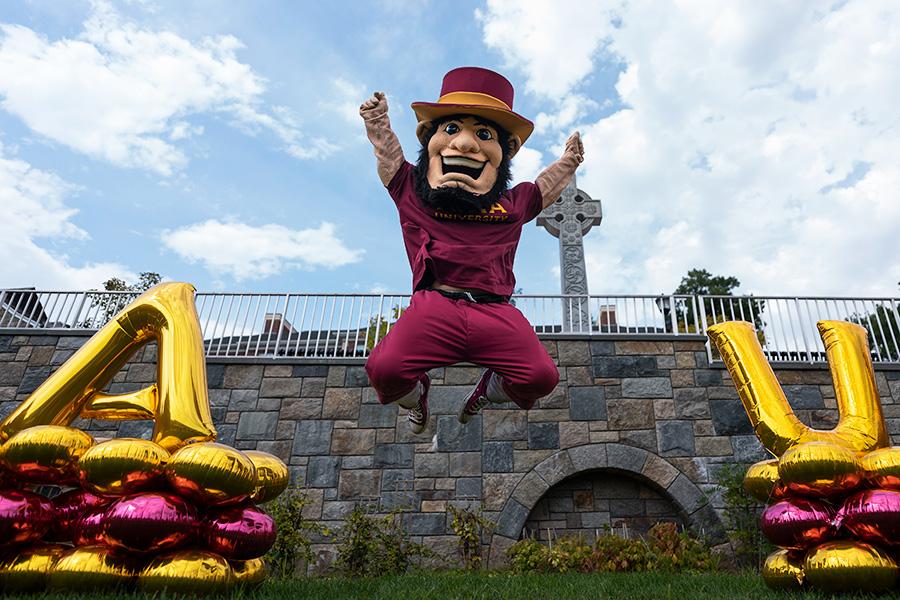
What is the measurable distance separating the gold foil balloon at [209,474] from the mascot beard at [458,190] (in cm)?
145

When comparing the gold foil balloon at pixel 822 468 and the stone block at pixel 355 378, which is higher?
the stone block at pixel 355 378

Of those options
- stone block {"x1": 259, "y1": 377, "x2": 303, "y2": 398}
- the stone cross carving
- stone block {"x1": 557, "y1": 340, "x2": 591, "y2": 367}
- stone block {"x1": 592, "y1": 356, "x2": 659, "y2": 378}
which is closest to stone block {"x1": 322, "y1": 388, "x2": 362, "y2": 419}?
stone block {"x1": 259, "y1": 377, "x2": 303, "y2": 398}

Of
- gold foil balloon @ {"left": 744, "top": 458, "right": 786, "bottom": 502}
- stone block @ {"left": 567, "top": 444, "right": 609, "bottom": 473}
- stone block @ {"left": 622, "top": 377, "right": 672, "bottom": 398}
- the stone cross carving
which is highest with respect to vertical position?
the stone cross carving

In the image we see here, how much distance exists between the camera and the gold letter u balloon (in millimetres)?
2609

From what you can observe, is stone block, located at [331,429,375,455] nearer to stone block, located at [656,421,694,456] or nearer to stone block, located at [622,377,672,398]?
stone block, located at [622,377,672,398]

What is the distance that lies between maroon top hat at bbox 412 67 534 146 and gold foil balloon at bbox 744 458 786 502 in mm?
2110

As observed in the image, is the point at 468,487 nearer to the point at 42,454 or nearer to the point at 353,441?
the point at 353,441

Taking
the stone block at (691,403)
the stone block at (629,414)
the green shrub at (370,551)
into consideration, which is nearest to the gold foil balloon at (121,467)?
the green shrub at (370,551)

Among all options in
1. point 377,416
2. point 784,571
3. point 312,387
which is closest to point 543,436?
point 377,416

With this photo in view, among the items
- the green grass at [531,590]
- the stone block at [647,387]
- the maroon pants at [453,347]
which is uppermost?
the stone block at [647,387]

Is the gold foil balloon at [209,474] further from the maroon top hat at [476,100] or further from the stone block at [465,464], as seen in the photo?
the stone block at [465,464]

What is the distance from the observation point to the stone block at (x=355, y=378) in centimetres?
760

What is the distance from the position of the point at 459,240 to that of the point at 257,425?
5.56 metres

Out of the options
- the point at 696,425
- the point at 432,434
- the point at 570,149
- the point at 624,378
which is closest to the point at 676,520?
the point at 696,425
